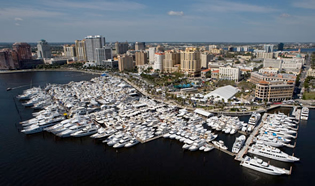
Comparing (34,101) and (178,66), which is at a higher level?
(178,66)

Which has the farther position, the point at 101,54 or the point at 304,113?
the point at 101,54

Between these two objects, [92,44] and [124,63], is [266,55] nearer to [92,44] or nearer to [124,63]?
[124,63]

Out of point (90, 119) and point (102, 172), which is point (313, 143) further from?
point (90, 119)

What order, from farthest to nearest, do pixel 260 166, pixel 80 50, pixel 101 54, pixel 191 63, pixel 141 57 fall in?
pixel 80 50
pixel 101 54
pixel 141 57
pixel 191 63
pixel 260 166

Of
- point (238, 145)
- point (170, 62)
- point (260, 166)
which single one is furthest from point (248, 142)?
point (170, 62)

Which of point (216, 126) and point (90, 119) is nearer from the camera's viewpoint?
point (216, 126)

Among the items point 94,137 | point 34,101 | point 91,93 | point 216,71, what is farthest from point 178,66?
point 94,137
